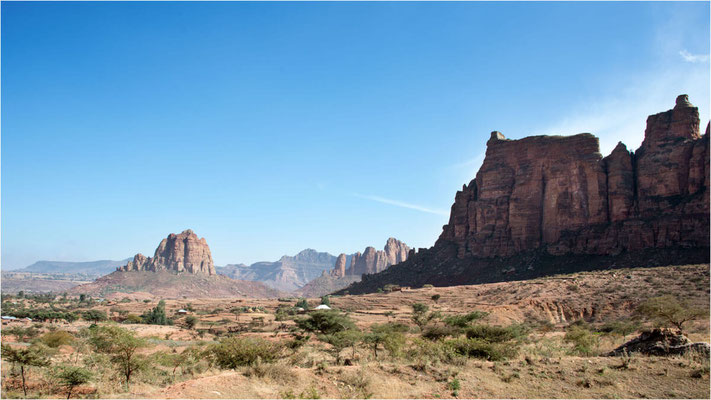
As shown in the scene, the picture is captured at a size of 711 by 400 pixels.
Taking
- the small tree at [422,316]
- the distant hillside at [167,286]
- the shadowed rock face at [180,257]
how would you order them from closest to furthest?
the small tree at [422,316]
the distant hillside at [167,286]
the shadowed rock face at [180,257]

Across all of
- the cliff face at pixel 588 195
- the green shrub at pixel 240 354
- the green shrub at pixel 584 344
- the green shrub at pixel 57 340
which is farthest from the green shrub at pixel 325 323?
the cliff face at pixel 588 195

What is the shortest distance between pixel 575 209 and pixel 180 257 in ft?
518

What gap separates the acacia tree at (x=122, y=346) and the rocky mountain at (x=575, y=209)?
62805mm

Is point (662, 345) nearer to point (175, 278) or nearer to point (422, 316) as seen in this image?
point (422, 316)

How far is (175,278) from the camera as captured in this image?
509 ft

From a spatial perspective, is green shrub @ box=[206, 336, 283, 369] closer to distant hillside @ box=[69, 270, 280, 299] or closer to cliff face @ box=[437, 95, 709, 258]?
cliff face @ box=[437, 95, 709, 258]

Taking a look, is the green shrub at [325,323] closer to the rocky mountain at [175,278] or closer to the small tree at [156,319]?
the small tree at [156,319]

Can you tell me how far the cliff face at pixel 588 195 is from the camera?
6034 centimetres

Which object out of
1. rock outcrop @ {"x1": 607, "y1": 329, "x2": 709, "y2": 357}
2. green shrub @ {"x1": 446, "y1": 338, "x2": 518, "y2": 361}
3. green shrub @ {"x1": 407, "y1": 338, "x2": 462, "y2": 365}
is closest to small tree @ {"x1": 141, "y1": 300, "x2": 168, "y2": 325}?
green shrub @ {"x1": 407, "y1": 338, "x2": 462, "y2": 365}

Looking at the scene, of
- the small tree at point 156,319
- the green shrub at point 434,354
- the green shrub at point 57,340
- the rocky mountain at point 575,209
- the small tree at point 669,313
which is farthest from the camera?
the rocky mountain at point 575,209

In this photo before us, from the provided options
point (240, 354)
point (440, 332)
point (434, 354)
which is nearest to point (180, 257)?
point (440, 332)

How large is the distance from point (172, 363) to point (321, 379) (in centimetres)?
879

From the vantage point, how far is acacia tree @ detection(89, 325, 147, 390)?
13.7 metres

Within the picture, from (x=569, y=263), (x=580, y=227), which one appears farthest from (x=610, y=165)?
(x=569, y=263)
